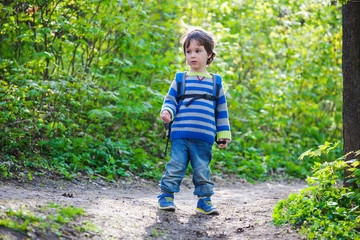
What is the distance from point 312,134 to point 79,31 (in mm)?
7667

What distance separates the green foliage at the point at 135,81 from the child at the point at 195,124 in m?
1.97

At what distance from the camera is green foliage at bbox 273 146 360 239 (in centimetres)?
278

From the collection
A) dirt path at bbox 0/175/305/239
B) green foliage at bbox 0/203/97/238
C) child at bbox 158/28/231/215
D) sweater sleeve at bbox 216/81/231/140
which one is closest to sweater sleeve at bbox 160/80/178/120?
child at bbox 158/28/231/215

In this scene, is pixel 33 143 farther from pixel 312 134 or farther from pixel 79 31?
pixel 312 134

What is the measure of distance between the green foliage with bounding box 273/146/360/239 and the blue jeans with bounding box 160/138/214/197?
0.82m

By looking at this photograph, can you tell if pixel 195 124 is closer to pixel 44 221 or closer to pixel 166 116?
pixel 166 116

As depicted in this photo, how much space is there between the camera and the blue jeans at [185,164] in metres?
3.68

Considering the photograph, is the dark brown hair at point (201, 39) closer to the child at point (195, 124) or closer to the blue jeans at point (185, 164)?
the child at point (195, 124)

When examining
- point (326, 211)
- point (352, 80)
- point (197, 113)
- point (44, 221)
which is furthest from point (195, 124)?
point (44, 221)

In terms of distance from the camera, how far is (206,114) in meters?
3.73

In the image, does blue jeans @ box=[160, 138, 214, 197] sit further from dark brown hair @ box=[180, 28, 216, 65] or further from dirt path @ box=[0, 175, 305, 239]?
dark brown hair @ box=[180, 28, 216, 65]

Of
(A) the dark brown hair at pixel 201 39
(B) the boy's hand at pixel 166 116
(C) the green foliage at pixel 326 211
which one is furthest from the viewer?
(A) the dark brown hair at pixel 201 39

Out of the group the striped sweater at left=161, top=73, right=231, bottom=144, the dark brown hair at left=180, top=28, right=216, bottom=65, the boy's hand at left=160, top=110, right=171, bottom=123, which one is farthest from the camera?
the dark brown hair at left=180, top=28, right=216, bottom=65

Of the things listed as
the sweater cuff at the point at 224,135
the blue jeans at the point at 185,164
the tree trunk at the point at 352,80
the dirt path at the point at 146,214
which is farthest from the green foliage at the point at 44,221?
the tree trunk at the point at 352,80
